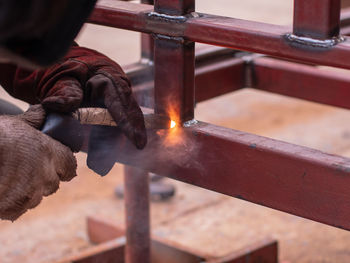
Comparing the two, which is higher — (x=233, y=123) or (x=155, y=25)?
(x=155, y=25)

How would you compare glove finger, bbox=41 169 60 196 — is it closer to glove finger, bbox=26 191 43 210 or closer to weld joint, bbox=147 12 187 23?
glove finger, bbox=26 191 43 210

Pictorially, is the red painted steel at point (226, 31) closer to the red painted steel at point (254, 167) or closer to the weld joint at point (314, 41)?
the weld joint at point (314, 41)

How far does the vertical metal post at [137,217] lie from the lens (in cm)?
227

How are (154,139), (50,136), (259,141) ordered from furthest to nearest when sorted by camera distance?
1. (154,139)
2. (259,141)
3. (50,136)

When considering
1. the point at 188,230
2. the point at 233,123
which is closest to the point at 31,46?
the point at 188,230

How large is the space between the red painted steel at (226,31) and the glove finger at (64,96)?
0.81ft

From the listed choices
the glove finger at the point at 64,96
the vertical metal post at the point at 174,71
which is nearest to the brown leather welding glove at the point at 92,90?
the glove finger at the point at 64,96

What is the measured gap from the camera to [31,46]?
0.78 m

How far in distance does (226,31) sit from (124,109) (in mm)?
262

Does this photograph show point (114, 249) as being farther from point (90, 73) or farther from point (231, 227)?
point (90, 73)

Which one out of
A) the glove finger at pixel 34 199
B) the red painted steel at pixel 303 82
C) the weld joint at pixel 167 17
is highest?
the weld joint at pixel 167 17

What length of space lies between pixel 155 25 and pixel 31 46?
708mm

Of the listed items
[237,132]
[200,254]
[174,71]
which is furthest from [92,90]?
[200,254]

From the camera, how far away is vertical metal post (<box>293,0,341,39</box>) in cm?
126
